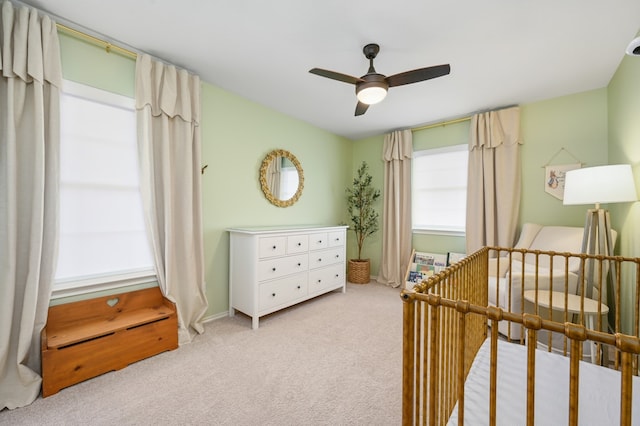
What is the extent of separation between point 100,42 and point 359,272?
385 centimetres

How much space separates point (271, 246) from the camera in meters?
2.69

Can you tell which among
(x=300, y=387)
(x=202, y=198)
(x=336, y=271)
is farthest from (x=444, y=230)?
(x=202, y=198)

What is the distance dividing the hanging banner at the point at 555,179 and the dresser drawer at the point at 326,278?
8.54 ft

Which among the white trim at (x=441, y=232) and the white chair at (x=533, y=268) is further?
the white trim at (x=441, y=232)

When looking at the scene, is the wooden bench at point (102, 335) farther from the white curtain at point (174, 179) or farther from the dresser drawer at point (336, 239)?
the dresser drawer at point (336, 239)

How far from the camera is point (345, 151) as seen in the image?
4578 millimetres

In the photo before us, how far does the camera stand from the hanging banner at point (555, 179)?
9.48 feet

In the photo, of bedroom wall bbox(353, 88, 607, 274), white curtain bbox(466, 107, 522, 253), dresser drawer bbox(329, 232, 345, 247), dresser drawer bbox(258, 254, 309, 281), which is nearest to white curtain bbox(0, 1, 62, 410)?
dresser drawer bbox(258, 254, 309, 281)

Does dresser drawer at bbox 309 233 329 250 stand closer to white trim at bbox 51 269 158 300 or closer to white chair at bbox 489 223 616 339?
white trim at bbox 51 269 158 300

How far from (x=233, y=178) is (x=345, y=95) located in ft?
5.06

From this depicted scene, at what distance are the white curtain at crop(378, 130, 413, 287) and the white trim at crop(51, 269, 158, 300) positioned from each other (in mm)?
3118

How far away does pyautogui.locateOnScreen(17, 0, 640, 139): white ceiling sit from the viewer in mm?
1680

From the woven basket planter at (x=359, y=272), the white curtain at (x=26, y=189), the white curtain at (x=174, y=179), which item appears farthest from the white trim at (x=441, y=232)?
the white curtain at (x=26, y=189)

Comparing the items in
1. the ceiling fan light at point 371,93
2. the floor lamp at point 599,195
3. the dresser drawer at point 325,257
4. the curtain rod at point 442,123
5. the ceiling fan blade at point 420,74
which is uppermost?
the curtain rod at point 442,123
